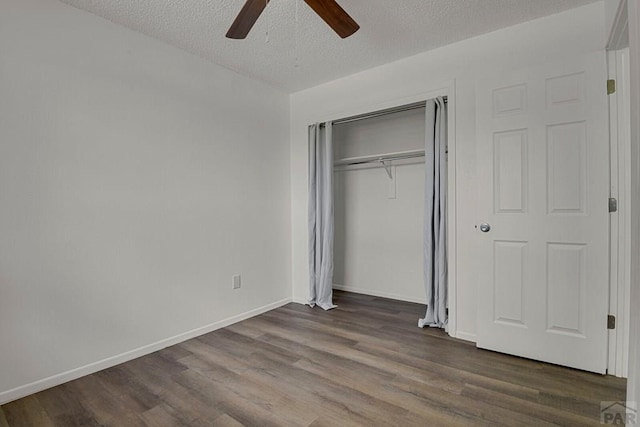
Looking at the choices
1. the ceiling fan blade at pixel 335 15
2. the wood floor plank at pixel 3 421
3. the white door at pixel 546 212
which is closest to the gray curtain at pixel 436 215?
the white door at pixel 546 212

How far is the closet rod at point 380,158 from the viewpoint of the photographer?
353 centimetres

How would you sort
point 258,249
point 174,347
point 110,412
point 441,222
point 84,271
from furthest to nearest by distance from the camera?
1. point 258,249
2. point 441,222
3. point 174,347
4. point 84,271
5. point 110,412

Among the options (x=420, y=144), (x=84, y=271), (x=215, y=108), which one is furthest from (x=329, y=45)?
(x=84, y=271)

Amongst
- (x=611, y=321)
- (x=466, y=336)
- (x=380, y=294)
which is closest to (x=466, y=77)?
(x=611, y=321)

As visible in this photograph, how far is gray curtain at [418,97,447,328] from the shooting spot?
287 cm

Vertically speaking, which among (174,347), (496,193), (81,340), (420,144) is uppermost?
(420,144)

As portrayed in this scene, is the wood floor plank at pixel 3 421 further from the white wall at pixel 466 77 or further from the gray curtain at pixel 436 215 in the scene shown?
the white wall at pixel 466 77

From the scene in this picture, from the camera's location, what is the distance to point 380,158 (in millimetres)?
3791

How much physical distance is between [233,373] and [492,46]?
10.3 ft

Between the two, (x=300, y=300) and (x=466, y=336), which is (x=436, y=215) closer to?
(x=466, y=336)

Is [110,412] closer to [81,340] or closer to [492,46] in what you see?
[81,340]

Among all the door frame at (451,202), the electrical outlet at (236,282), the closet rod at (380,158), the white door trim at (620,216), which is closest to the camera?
the white door trim at (620,216)

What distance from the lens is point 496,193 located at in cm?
247

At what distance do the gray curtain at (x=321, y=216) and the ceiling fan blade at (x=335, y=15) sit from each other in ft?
5.36
